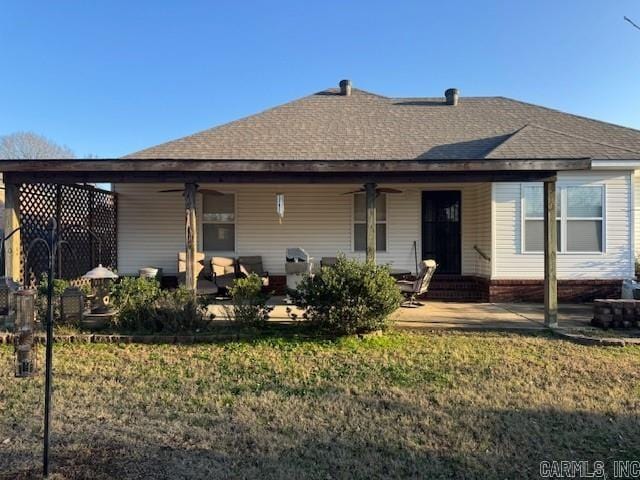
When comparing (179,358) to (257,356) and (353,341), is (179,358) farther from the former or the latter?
(353,341)

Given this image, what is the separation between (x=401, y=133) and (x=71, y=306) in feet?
28.2

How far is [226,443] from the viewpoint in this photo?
3377 millimetres

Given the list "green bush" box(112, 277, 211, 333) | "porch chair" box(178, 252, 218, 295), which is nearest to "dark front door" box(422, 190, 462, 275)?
"porch chair" box(178, 252, 218, 295)

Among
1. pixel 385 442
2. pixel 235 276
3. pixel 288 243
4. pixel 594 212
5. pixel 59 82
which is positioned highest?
pixel 59 82

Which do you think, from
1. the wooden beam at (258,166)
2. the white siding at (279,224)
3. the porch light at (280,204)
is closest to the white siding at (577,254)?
the white siding at (279,224)

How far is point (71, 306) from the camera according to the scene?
6641 millimetres

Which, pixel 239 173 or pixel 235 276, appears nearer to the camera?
pixel 239 173

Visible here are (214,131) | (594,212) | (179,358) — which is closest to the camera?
(179,358)

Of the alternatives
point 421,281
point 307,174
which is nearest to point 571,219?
point 421,281

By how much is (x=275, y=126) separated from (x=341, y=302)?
7.27 metres

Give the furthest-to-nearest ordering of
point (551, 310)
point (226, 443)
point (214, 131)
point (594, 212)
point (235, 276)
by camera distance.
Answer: point (214, 131) → point (235, 276) → point (594, 212) → point (551, 310) → point (226, 443)

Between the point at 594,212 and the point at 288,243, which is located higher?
the point at 594,212

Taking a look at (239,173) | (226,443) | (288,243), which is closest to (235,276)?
(288,243)

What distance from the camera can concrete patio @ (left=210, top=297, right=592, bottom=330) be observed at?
7.27 meters
